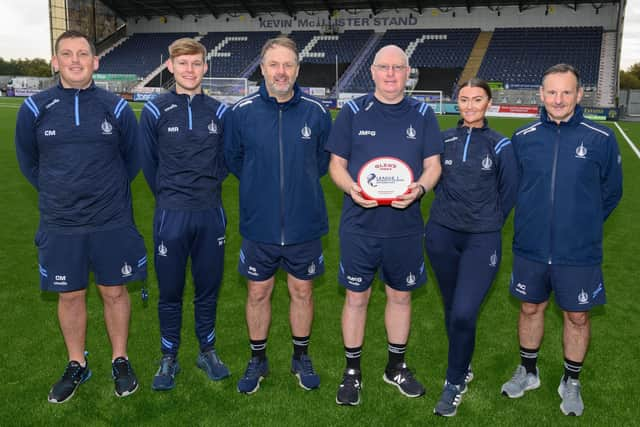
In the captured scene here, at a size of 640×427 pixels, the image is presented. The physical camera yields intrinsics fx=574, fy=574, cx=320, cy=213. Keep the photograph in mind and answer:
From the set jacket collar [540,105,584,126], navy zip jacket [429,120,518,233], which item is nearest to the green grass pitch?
navy zip jacket [429,120,518,233]

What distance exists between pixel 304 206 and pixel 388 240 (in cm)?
57

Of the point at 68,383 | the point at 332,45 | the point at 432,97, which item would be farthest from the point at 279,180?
the point at 332,45

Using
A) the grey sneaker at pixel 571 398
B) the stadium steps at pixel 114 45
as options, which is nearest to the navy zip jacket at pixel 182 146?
the grey sneaker at pixel 571 398

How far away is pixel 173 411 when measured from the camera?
3.52 metres

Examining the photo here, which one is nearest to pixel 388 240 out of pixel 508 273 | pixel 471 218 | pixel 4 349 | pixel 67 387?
pixel 471 218

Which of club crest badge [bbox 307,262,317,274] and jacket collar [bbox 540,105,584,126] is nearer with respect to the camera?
jacket collar [bbox 540,105,584,126]

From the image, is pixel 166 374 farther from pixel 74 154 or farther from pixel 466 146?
pixel 466 146

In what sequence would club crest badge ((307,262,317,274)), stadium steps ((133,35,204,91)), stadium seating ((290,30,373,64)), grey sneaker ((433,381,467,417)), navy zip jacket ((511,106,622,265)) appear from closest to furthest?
navy zip jacket ((511,106,622,265)), grey sneaker ((433,381,467,417)), club crest badge ((307,262,317,274)), stadium seating ((290,30,373,64)), stadium steps ((133,35,204,91))

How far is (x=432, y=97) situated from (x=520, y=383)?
101ft

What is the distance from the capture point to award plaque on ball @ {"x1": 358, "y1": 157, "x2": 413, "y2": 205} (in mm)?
3324

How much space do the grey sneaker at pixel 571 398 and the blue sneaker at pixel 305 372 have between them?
1.57 m

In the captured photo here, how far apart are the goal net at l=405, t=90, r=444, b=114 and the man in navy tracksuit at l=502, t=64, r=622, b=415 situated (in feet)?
92.6

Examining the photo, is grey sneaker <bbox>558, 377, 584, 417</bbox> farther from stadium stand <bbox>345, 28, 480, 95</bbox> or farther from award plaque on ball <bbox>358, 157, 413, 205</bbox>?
stadium stand <bbox>345, 28, 480, 95</bbox>

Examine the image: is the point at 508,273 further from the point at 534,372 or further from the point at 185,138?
the point at 185,138
